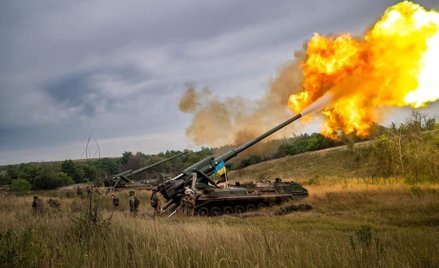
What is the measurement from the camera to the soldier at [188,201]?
1772 cm

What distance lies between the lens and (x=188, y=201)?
1772 cm

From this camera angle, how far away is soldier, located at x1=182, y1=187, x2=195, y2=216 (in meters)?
17.7

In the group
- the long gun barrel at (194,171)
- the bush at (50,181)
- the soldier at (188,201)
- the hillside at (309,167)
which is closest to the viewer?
the soldier at (188,201)

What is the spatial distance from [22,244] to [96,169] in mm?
1717

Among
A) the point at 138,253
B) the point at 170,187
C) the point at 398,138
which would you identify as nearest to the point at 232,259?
the point at 138,253

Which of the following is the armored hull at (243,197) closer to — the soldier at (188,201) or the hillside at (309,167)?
the soldier at (188,201)

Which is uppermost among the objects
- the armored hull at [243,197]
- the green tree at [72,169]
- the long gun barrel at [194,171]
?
the green tree at [72,169]

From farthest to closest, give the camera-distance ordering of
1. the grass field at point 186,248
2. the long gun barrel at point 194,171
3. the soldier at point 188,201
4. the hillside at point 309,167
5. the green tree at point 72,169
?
the green tree at point 72,169
the hillside at point 309,167
the long gun barrel at point 194,171
the soldier at point 188,201
the grass field at point 186,248

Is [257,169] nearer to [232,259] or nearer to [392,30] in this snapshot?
[392,30]

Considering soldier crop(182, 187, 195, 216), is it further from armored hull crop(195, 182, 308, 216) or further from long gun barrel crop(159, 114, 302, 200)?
long gun barrel crop(159, 114, 302, 200)

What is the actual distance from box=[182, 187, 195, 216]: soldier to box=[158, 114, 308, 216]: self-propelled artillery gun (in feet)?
0.62

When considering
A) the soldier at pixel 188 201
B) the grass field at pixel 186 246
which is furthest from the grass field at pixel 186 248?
the soldier at pixel 188 201

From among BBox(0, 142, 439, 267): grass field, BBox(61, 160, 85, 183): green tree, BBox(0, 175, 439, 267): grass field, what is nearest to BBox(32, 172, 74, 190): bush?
BBox(61, 160, 85, 183): green tree

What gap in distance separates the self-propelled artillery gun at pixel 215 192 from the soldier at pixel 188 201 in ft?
0.62
